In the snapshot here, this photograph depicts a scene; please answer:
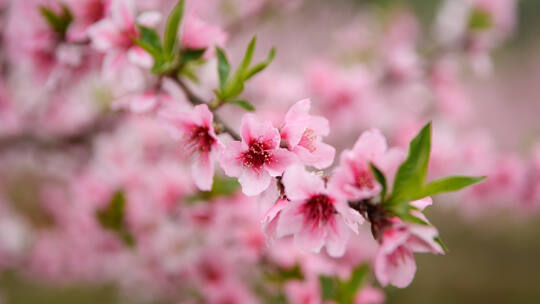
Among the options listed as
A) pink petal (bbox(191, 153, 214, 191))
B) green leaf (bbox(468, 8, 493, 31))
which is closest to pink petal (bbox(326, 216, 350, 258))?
pink petal (bbox(191, 153, 214, 191))

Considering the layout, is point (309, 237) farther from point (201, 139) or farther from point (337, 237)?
point (201, 139)

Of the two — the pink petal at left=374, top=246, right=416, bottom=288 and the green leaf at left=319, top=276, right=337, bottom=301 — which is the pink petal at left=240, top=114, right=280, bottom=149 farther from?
the green leaf at left=319, top=276, right=337, bottom=301

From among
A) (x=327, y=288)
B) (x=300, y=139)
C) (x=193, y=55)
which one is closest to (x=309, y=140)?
(x=300, y=139)

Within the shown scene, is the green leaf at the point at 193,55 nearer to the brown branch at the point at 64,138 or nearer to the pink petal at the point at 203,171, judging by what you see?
the pink petal at the point at 203,171

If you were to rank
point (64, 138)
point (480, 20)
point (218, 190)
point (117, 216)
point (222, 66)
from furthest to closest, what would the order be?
point (64, 138) → point (480, 20) → point (117, 216) → point (218, 190) → point (222, 66)

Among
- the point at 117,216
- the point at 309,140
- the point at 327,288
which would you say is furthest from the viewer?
the point at 117,216

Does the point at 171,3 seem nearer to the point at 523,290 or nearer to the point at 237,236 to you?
the point at 237,236

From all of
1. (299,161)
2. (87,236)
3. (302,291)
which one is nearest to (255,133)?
(299,161)

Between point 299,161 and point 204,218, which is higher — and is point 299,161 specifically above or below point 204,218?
below
